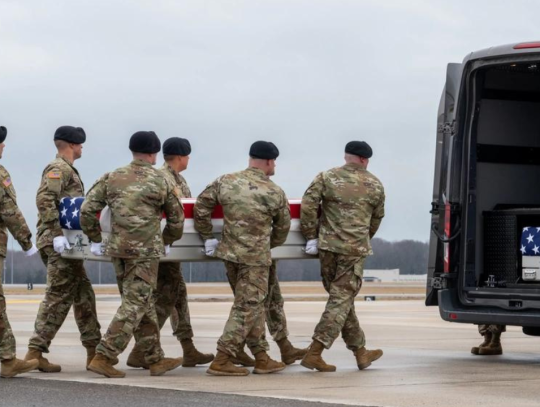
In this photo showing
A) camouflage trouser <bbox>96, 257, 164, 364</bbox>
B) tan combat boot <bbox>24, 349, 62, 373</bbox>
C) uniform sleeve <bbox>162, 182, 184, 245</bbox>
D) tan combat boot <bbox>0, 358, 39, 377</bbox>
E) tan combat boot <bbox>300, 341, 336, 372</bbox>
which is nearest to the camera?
tan combat boot <bbox>0, 358, 39, 377</bbox>

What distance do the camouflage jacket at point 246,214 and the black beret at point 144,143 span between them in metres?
0.62

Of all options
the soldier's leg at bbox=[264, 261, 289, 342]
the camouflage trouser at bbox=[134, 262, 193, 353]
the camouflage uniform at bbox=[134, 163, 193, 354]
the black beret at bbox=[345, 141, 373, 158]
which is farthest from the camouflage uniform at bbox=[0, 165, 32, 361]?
the black beret at bbox=[345, 141, 373, 158]

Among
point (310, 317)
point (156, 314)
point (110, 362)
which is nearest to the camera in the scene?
point (110, 362)

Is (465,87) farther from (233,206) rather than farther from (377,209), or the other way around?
(233,206)

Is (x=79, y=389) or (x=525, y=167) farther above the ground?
(x=525, y=167)

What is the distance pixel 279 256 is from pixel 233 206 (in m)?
0.84

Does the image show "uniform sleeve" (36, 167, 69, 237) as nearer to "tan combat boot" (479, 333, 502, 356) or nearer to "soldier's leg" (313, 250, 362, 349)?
"soldier's leg" (313, 250, 362, 349)

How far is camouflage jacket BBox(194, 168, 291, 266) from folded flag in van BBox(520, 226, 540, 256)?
7.53 feet

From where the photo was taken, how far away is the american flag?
10.2 metres

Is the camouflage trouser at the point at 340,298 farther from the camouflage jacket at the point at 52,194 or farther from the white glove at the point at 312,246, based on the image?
the camouflage jacket at the point at 52,194

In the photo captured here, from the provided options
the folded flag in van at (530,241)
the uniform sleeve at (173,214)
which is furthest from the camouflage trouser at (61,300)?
the folded flag in van at (530,241)

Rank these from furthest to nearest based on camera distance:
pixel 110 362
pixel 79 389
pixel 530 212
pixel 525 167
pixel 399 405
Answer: pixel 525 167
pixel 530 212
pixel 110 362
pixel 79 389
pixel 399 405

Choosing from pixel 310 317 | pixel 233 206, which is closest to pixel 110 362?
pixel 233 206

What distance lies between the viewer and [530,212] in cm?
1123
